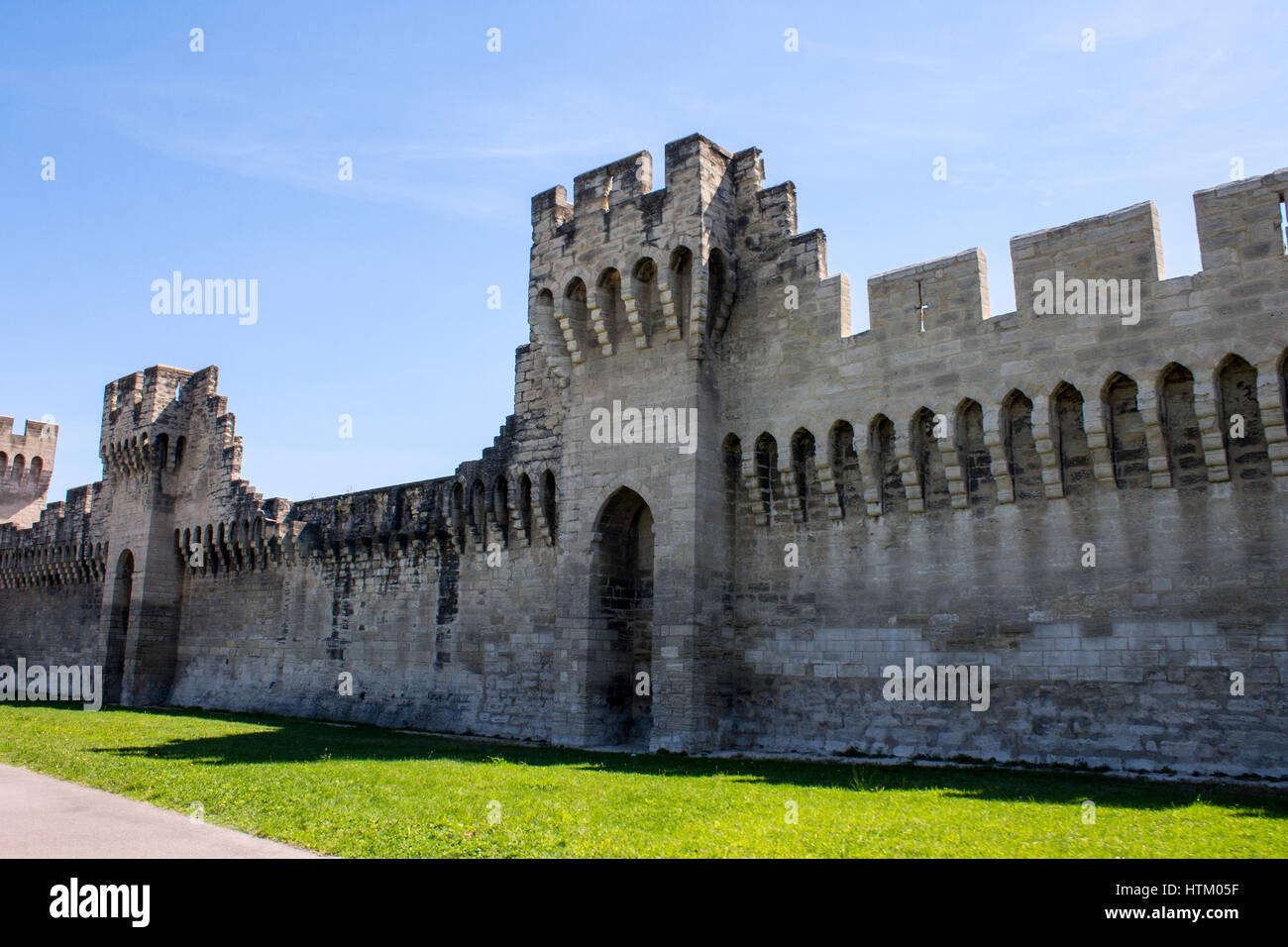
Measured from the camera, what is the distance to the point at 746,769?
40.6 ft

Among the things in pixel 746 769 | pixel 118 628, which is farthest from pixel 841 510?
pixel 118 628

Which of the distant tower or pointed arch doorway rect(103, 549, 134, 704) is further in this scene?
the distant tower

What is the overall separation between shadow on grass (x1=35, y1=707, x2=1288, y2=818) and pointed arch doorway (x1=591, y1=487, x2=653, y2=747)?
144cm

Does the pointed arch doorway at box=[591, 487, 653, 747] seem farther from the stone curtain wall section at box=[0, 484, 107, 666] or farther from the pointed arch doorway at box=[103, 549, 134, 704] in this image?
the stone curtain wall section at box=[0, 484, 107, 666]

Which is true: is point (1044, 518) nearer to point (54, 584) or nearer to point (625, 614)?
point (625, 614)

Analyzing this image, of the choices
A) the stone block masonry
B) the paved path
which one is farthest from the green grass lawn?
the stone block masonry

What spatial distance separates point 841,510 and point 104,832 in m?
10.3

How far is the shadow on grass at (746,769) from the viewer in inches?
367

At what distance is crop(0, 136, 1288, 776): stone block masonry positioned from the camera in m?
11.4

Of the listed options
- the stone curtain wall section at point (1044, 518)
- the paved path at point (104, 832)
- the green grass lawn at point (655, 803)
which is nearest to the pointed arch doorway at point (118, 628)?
the green grass lawn at point (655, 803)

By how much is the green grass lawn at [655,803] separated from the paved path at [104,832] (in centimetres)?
29

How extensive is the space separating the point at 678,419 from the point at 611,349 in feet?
6.85

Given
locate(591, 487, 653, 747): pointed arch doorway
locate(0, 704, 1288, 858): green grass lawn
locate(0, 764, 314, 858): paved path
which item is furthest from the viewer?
locate(591, 487, 653, 747): pointed arch doorway

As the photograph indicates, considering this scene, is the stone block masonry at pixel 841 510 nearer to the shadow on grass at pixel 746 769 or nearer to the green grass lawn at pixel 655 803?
the shadow on grass at pixel 746 769
